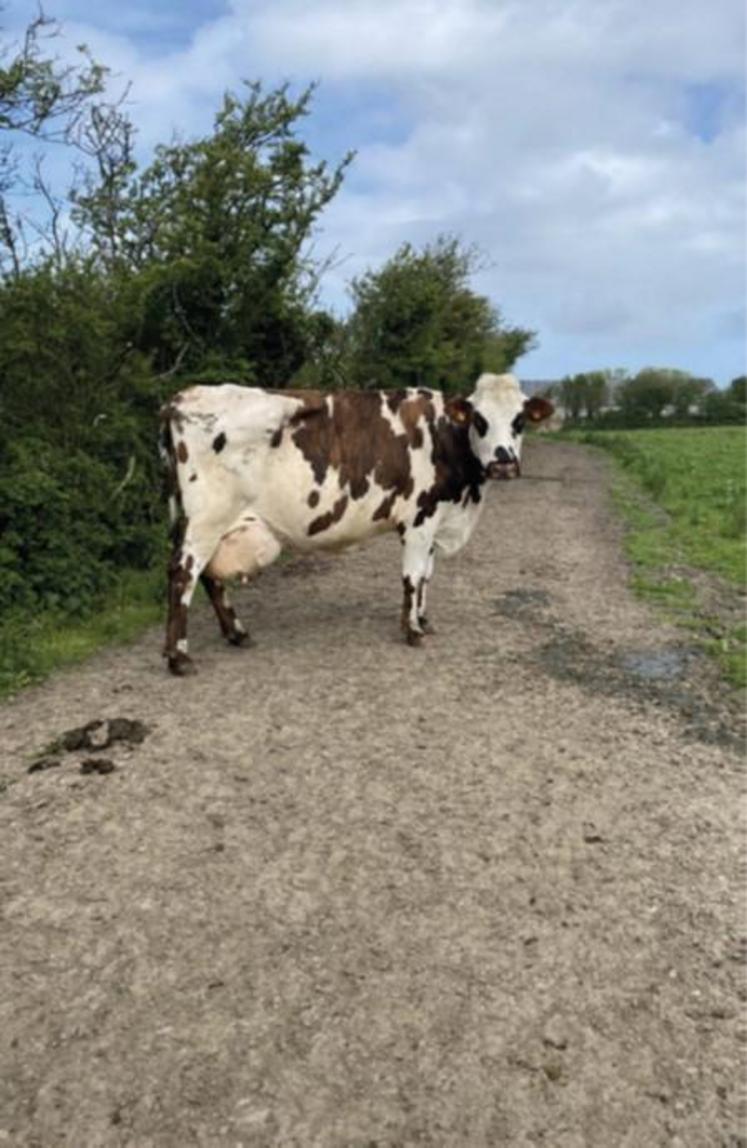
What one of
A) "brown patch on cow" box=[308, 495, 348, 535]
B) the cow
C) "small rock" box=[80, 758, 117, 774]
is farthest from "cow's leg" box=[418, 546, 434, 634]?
"small rock" box=[80, 758, 117, 774]

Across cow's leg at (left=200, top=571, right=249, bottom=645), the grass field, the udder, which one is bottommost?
the grass field

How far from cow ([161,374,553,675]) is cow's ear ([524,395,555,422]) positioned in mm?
11

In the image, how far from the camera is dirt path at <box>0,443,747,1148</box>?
3.04m

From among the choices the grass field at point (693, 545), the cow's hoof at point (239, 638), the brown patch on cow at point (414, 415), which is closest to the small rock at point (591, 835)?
the grass field at point (693, 545)

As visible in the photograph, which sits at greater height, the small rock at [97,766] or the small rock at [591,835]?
the small rock at [97,766]

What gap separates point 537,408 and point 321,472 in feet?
6.46

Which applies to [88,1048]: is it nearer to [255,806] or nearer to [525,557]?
[255,806]

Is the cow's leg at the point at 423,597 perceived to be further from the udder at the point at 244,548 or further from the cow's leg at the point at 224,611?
the cow's leg at the point at 224,611

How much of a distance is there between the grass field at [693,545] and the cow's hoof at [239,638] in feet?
13.3

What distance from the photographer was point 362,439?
7.87m

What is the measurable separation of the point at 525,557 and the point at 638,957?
9.63 meters

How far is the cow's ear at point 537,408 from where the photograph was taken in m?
7.98

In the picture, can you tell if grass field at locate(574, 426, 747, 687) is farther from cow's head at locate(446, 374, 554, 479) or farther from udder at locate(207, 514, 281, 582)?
udder at locate(207, 514, 281, 582)

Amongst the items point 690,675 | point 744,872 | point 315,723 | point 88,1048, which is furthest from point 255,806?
point 690,675
